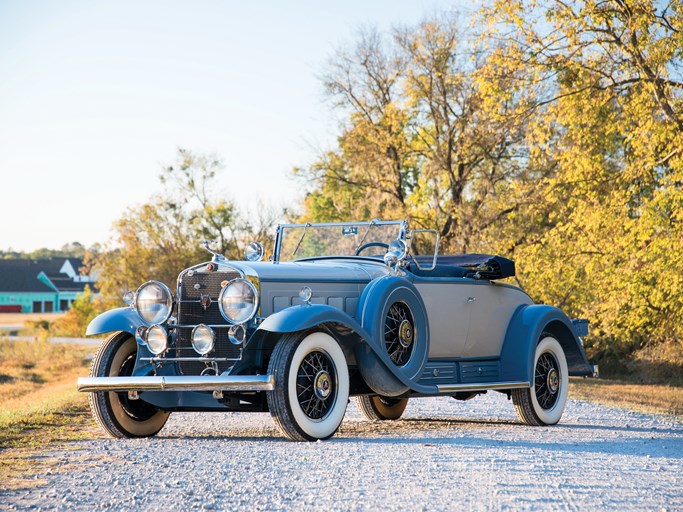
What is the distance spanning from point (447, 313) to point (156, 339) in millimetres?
2824

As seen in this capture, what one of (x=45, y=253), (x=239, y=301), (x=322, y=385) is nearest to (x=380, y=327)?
(x=322, y=385)

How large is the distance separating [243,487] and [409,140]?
25.9m

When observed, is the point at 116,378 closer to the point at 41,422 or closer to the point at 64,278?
the point at 41,422

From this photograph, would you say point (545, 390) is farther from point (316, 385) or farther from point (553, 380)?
point (316, 385)

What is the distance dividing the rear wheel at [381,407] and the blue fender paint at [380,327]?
1.77 m

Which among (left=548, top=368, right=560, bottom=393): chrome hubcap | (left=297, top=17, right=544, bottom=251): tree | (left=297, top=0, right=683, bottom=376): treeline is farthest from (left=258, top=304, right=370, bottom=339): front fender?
(left=297, top=17, right=544, bottom=251): tree

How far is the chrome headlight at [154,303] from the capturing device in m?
8.61

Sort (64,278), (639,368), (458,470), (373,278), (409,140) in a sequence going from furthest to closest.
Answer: (64,278)
(409,140)
(639,368)
(373,278)
(458,470)

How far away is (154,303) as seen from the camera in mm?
8633

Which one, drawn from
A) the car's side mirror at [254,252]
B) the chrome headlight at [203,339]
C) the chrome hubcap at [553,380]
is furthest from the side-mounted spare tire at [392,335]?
the chrome hubcap at [553,380]

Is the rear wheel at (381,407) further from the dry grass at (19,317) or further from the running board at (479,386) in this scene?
the dry grass at (19,317)

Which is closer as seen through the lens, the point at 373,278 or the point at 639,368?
the point at 373,278

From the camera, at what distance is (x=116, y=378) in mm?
8008

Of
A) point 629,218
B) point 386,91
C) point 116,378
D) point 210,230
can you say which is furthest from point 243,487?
point 210,230
